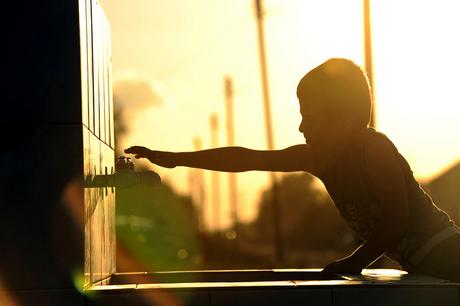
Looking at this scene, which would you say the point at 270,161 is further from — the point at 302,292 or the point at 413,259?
the point at 302,292

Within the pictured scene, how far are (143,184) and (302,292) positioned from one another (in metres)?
1.03

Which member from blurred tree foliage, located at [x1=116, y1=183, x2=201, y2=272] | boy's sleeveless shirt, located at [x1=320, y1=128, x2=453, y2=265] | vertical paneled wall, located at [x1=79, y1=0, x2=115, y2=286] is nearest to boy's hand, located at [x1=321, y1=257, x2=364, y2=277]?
boy's sleeveless shirt, located at [x1=320, y1=128, x2=453, y2=265]

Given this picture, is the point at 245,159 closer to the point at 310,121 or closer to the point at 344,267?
the point at 310,121

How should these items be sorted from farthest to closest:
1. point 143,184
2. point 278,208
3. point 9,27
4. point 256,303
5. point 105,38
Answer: point 278,208, point 105,38, point 143,184, point 9,27, point 256,303

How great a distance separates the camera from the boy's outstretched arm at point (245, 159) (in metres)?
5.72

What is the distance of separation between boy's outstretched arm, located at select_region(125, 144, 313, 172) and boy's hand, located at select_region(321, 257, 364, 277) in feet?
1.85

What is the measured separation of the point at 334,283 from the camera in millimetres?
4691

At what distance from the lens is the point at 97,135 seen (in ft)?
18.4

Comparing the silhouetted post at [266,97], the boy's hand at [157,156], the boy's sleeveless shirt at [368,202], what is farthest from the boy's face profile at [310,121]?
the silhouetted post at [266,97]

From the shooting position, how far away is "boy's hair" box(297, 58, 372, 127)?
524 cm

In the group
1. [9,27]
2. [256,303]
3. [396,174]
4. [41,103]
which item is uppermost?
[9,27]

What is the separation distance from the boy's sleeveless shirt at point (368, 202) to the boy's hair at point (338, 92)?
13cm

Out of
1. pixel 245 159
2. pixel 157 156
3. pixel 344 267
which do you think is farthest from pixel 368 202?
pixel 157 156

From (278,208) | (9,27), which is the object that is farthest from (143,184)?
(278,208)
